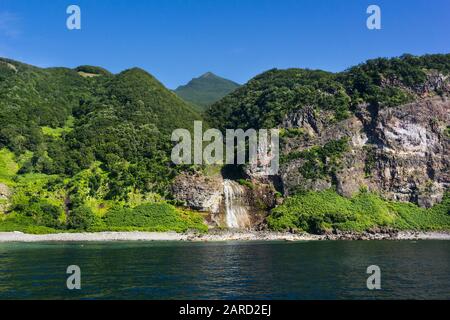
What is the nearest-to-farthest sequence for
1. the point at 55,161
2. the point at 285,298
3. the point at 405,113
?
1. the point at 285,298
2. the point at 55,161
3. the point at 405,113

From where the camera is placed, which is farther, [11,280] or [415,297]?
[11,280]

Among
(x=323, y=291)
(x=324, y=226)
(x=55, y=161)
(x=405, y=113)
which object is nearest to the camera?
(x=323, y=291)

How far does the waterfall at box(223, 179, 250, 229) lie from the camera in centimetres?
14010

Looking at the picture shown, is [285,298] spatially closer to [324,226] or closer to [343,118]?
[324,226]

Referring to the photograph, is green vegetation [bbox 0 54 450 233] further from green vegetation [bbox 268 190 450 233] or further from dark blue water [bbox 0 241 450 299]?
dark blue water [bbox 0 241 450 299]

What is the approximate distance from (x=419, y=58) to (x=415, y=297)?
175011mm

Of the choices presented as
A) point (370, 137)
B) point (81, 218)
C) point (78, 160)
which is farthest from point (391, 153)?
point (78, 160)

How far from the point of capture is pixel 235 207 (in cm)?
14400

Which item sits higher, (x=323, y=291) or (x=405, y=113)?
(x=405, y=113)

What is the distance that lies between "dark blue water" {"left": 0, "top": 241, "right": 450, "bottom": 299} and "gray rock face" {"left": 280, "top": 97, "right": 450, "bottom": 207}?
3324 inches

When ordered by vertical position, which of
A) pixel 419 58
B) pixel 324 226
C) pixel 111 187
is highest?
pixel 419 58

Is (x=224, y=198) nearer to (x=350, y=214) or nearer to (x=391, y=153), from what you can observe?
(x=350, y=214)

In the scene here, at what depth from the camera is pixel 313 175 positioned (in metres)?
153

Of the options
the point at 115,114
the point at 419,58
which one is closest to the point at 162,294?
the point at 115,114
